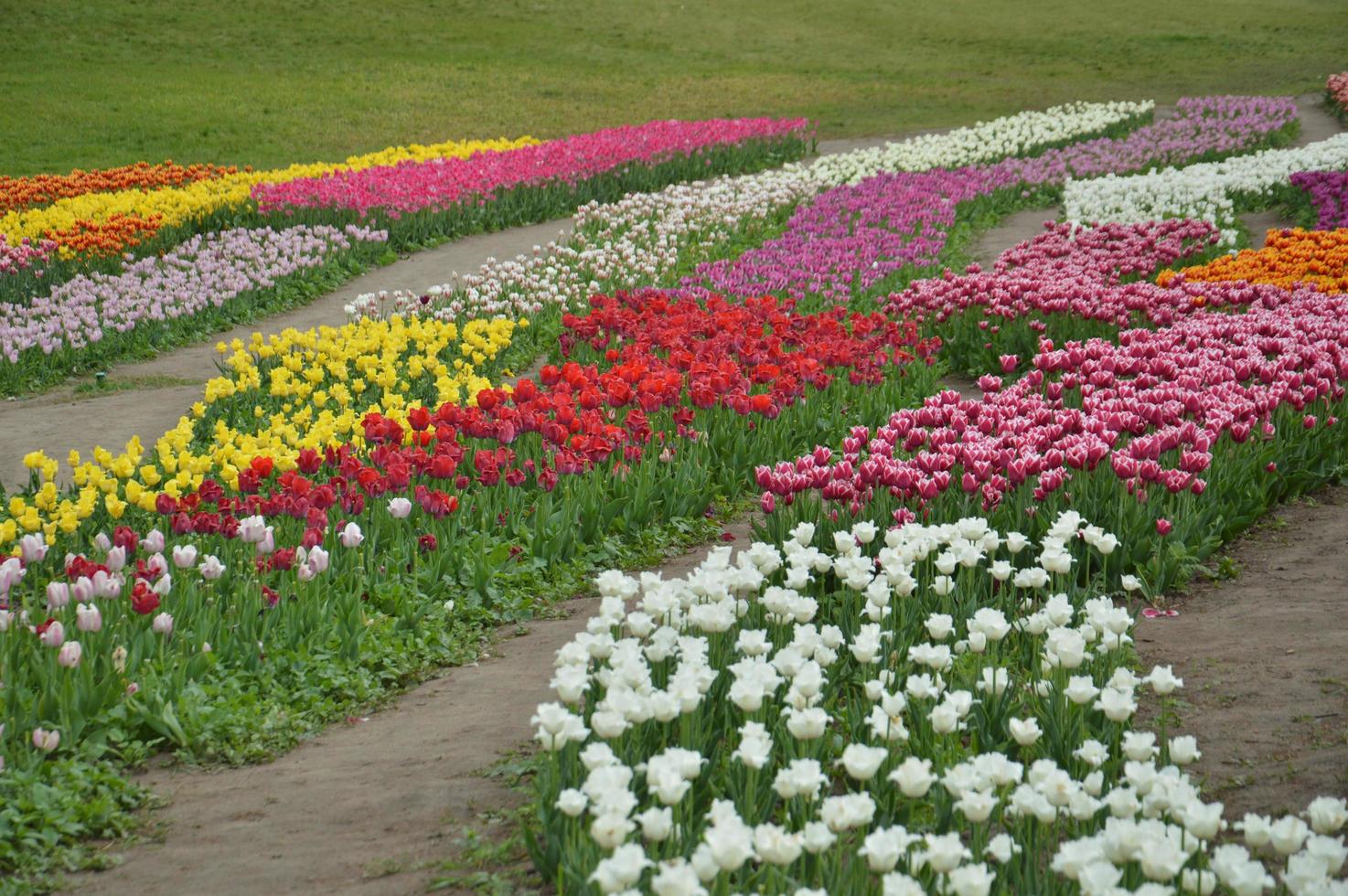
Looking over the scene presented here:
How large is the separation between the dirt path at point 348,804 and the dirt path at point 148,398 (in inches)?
179

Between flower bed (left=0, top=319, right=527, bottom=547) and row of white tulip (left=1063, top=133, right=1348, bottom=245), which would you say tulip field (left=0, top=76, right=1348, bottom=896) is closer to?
flower bed (left=0, top=319, right=527, bottom=547)

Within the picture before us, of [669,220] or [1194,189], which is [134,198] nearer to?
[669,220]

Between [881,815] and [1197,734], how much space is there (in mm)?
1541

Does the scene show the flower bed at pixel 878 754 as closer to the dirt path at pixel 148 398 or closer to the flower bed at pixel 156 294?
the dirt path at pixel 148 398

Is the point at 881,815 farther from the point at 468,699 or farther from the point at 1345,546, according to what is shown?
the point at 1345,546

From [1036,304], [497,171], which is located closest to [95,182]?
[497,171]

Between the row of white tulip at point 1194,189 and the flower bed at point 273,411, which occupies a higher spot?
the row of white tulip at point 1194,189

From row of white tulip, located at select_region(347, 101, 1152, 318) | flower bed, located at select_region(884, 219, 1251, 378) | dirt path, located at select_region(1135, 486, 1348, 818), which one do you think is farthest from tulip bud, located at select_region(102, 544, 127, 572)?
flower bed, located at select_region(884, 219, 1251, 378)

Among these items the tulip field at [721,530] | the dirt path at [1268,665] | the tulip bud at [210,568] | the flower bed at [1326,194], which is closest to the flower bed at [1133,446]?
the tulip field at [721,530]

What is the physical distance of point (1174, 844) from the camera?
292cm

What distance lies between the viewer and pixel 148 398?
11.0 metres

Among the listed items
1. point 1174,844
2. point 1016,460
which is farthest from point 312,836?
point 1016,460

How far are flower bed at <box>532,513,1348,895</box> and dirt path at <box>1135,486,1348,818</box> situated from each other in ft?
0.86

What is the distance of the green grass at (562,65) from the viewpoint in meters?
30.1
